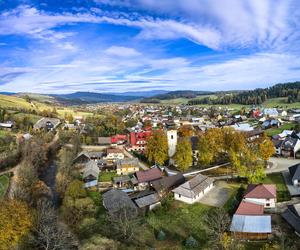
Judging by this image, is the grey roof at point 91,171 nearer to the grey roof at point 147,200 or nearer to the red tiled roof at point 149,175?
the red tiled roof at point 149,175

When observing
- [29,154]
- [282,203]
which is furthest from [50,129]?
[282,203]

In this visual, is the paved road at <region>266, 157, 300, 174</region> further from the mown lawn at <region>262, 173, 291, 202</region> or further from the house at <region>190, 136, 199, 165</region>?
the house at <region>190, 136, 199, 165</region>

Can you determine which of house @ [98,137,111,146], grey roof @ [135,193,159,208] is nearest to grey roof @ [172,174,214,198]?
grey roof @ [135,193,159,208]

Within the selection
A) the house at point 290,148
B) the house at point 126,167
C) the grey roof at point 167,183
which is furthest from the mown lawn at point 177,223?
the house at point 290,148

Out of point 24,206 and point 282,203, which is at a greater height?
point 24,206

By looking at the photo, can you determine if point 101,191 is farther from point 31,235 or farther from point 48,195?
point 31,235
